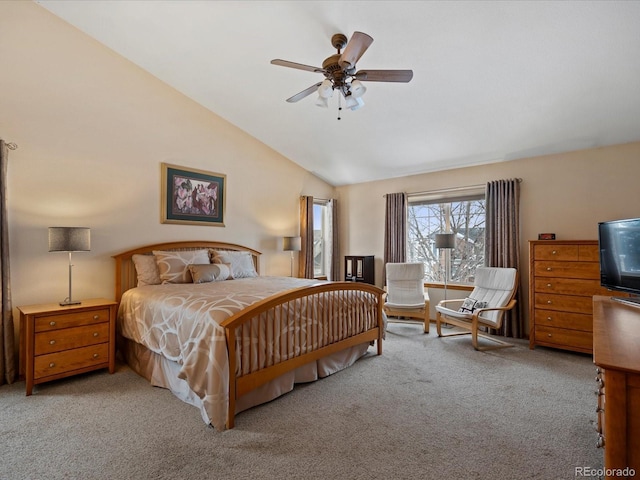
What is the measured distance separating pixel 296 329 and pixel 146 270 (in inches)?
80.6

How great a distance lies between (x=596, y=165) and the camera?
3793 mm

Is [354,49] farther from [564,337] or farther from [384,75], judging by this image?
[564,337]

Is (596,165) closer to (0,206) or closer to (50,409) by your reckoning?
(50,409)

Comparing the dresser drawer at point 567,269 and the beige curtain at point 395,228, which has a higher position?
the beige curtain at point 395,228

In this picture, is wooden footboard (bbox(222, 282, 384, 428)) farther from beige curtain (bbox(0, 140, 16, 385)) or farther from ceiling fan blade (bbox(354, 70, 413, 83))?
beige curtain (bbox(0, 140, 16, 385))

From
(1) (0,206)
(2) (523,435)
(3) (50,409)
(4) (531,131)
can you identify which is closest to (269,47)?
(1) (0,206)

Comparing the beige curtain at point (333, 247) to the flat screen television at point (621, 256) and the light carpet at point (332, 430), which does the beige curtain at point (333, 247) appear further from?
the flat screen television at point (621, 256)

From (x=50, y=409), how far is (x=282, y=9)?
3678 millimetres

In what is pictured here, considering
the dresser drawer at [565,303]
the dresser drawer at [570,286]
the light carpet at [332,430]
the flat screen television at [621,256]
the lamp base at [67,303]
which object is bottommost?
the light carpet at [332,430]

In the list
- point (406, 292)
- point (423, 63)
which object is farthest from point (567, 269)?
point (423, 63)

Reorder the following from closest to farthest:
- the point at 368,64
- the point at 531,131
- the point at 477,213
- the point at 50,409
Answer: the point at 50,409
the point at 368,64
the point at 531,131
the point at 477,213

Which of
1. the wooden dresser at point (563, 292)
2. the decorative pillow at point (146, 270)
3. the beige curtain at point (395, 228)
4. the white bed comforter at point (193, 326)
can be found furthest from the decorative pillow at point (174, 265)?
the wooden dresser at point (563, 292)

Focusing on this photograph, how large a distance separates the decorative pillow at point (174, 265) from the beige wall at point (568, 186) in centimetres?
388

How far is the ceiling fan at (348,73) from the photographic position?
219 centimetres
